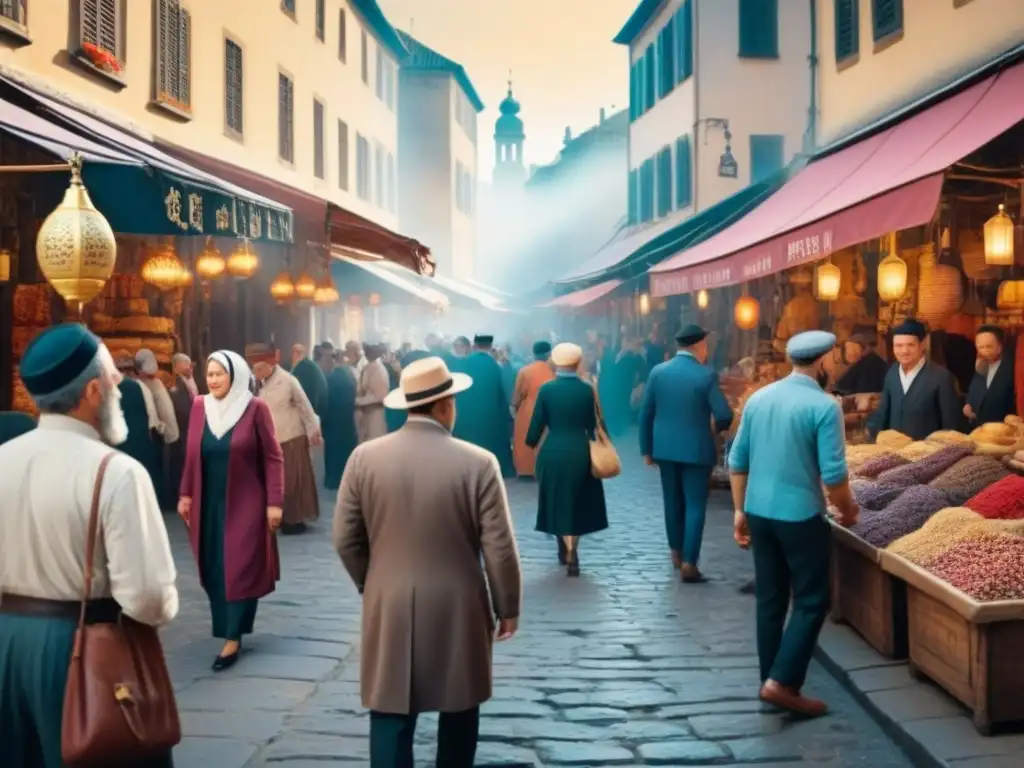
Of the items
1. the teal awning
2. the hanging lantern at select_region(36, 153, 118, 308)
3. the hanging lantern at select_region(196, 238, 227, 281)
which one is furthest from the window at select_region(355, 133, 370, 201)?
the hanging lantern at select_region(36, 153, 118, 308)

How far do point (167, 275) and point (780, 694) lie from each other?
760 centimetres

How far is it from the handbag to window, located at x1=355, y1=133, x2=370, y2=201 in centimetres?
2025

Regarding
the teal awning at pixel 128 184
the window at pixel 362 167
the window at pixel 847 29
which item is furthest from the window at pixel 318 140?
the teal awning at pixel 128 184

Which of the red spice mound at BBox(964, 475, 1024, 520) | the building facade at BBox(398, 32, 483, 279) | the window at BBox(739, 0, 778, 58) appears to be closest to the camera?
the red spice mound at BBox(964, 475, 1024, 520)

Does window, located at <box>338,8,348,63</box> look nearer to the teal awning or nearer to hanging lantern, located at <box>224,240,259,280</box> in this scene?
hanging lantern, located at <box>224,240,259,280</box>

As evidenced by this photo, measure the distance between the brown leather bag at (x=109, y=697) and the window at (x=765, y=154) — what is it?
2349 cm

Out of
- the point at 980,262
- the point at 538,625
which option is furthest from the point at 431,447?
the point at 980,262

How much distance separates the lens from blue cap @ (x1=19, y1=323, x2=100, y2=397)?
11.4 ft

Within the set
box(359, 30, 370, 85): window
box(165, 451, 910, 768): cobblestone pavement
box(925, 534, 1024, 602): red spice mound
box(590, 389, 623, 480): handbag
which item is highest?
box(359, 30, 370, 85): window

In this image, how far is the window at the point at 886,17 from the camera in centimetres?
1360

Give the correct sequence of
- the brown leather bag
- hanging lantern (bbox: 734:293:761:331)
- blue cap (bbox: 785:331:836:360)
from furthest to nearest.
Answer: hanging lantern (bbox: 734:293:761:331), blue cap (bbox: 785:331:836:360), the brown leather bag

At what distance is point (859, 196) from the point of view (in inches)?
367

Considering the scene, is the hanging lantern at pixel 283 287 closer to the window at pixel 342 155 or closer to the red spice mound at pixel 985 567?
the window at pixel 342 155

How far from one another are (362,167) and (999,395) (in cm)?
2218
